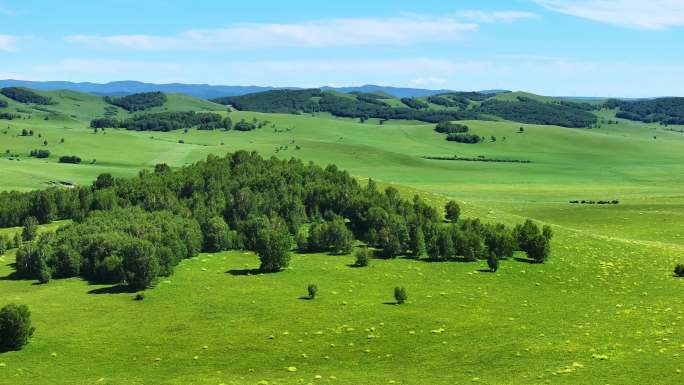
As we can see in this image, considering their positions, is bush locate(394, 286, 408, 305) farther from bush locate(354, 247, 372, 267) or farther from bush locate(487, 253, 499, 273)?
bush locate(487, 253, 499, 273)

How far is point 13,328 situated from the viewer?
5378 centimetres

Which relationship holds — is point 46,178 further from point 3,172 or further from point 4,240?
point 4,240

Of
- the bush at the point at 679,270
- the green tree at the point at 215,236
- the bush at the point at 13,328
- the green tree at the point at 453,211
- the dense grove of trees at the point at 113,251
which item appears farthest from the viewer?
the green tree at the point at 453,211

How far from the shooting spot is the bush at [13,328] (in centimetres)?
5353

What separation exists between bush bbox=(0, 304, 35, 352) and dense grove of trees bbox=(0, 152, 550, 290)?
19.4 metres

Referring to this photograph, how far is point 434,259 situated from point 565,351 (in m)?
38.7

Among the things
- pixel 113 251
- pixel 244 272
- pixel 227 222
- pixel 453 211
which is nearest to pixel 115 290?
pixel 113 251

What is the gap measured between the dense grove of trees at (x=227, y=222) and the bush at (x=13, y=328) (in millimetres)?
19387

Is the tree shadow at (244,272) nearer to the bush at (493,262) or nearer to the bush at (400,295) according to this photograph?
the bush at (400,295)

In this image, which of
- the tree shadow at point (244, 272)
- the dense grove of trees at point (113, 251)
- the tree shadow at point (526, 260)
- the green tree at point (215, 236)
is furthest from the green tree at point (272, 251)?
the tree shadow at point (526, 260)

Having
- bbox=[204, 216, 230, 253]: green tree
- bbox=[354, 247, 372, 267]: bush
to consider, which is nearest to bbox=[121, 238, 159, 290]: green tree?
bbox=[204, 216, 230, 253]: green tree

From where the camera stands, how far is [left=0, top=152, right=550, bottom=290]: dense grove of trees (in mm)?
81438

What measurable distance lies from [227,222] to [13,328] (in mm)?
53429

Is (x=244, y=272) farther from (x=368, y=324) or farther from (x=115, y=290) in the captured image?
(x=368, y=324)
